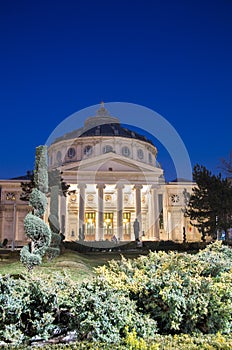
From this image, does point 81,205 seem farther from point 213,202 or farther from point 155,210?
point 213,202

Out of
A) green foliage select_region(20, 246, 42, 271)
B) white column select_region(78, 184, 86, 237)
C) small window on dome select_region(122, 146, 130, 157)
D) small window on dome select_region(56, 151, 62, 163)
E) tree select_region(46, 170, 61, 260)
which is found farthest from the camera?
small window on dome select_region(56, 151, 62, 163)

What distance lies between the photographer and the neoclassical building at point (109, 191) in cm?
5047

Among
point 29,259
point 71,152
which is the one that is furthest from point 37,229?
point 71,152

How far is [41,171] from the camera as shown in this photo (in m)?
16.3

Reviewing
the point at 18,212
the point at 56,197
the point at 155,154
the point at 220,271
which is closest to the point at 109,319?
the point at 220,271

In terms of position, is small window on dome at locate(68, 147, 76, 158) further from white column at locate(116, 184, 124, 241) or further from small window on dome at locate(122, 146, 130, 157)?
white column at locate(116, 184, 124, 241)

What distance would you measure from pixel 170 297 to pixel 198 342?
1.09 meters

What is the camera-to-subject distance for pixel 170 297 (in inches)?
254

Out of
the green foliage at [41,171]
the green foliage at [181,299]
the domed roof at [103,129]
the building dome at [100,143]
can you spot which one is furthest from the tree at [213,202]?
the domed roof at [103,129]

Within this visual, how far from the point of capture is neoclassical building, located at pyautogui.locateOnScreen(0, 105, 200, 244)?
50.5 metres

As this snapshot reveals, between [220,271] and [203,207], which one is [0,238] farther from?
[220,271]

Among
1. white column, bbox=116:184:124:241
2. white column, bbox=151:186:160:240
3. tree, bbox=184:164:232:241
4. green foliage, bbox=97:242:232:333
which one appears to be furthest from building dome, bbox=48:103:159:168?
green foliage, bbox=97:242:232:333

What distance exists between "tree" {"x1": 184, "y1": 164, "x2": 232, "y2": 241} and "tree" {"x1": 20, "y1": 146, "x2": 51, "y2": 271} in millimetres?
20928

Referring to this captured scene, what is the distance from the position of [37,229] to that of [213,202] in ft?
71.0
